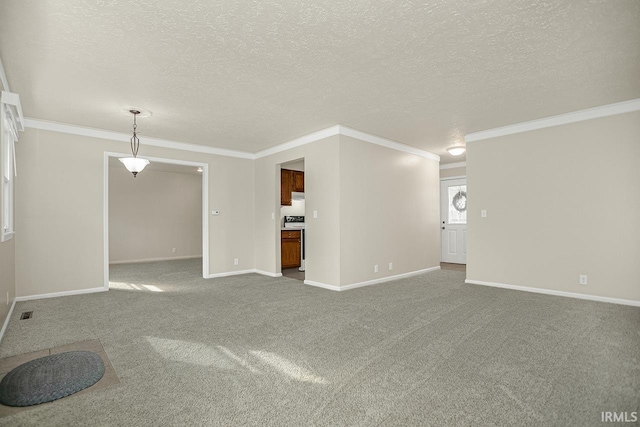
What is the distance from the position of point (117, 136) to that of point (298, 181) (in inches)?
134

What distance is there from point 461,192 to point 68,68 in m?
7.75

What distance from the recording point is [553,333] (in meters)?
3.04

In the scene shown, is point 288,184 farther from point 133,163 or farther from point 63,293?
point 63,293

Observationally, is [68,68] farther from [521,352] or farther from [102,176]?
[521,352]

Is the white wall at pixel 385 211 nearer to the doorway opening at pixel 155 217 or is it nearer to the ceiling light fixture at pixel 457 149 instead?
the ceiling light fixture at pixel 457 149

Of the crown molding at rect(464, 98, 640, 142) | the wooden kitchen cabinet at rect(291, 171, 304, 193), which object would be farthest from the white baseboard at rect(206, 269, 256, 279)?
the crown molding at rect(464, 98, 640, 142)

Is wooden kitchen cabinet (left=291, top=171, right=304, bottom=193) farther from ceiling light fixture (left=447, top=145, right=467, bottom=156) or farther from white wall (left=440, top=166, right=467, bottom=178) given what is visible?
white wall (left=440, top=166, right=467, bottom=178)


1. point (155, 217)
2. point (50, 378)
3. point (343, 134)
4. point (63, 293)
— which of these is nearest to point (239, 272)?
point (63, 293)

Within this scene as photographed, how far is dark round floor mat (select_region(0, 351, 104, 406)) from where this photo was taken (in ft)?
6.57

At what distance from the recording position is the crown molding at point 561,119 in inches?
160

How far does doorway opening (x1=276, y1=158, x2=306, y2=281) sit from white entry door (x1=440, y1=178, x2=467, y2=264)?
3702mm

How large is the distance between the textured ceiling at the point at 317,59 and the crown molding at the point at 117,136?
22 cm

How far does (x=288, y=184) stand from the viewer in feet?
22.6

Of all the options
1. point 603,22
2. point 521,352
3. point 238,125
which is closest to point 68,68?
point 238,125
